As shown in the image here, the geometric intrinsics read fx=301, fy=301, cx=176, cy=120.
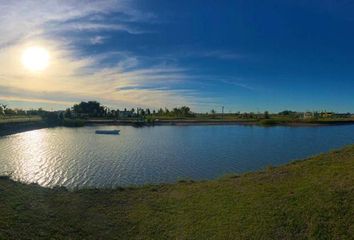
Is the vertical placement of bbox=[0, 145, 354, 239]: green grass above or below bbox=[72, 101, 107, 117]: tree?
below

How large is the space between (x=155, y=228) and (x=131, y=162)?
700 inches

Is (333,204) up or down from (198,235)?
up

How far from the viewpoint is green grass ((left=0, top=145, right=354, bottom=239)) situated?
8.64m

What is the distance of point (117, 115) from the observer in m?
140

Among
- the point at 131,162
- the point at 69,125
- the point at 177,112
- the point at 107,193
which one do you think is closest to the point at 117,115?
the point at 177,112

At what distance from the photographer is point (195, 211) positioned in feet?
34.9

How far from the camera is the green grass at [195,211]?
8.64 metres

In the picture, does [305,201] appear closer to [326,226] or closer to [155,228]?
[326,226]

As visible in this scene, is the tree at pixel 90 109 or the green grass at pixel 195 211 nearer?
the green grass at pixel 195 211

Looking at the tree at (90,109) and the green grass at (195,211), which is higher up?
the tree at (90,109)

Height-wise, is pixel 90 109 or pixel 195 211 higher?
pixel 90 109

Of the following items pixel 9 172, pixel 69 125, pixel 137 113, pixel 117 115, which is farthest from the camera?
pixel 137 113

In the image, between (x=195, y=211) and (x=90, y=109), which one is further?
(x=90, y=109)

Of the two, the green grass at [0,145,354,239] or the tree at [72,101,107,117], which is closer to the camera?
the green grass at [0,145,354,239]
